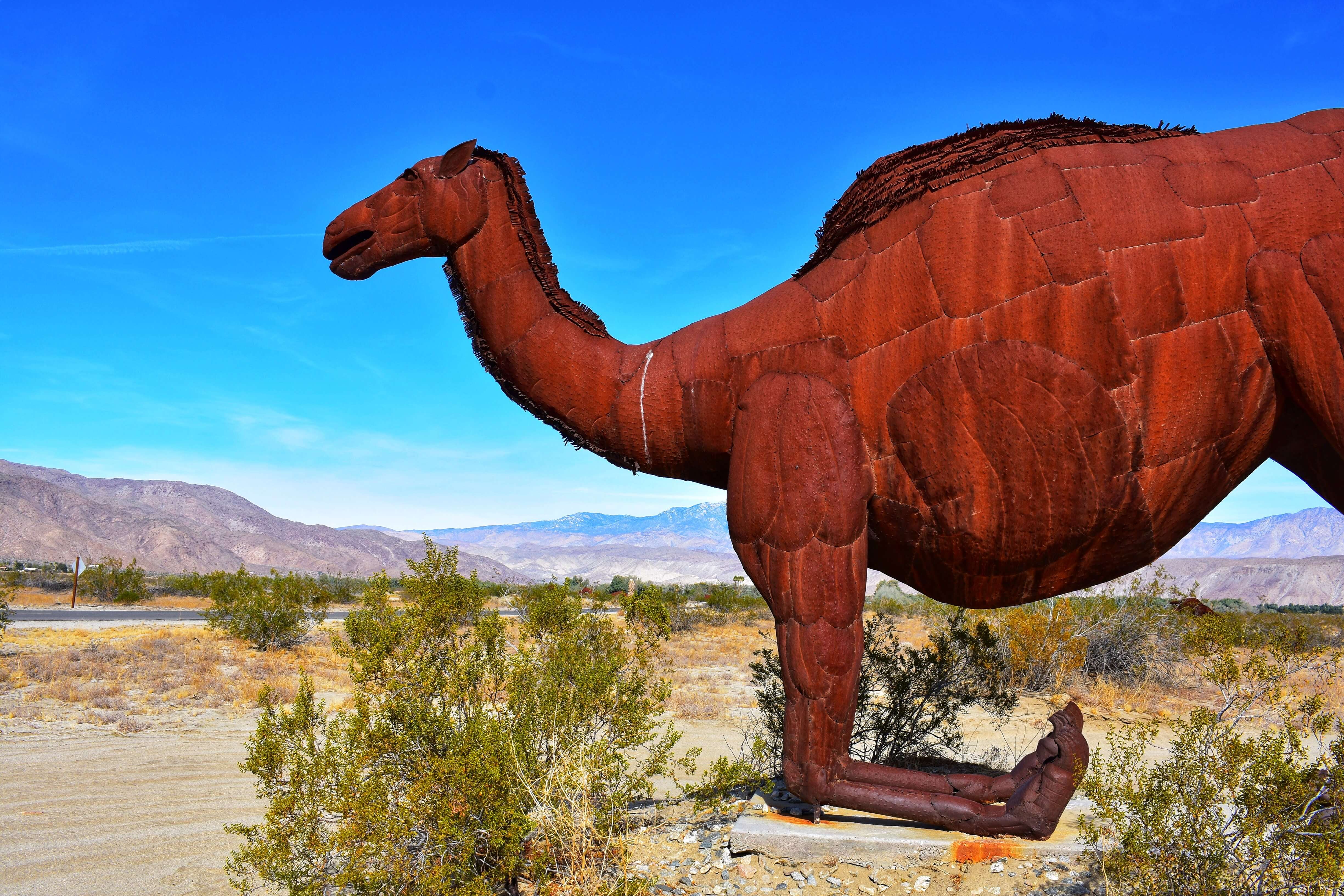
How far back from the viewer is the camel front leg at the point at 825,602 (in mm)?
4148

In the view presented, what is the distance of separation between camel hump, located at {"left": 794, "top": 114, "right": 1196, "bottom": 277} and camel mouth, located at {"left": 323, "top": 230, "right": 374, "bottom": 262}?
10.1 feet

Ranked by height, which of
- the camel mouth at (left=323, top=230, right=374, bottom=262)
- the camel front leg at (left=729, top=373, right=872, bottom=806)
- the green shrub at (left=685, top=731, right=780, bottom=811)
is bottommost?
the green shrub at (left=685, top=731, right=780, bottom=811)

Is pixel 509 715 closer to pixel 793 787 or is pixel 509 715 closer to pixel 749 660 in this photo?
pixel 793 787

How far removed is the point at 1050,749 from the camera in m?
4.43

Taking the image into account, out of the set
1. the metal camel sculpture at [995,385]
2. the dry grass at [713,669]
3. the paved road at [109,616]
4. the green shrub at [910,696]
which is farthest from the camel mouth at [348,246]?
the paved road at [109,616]

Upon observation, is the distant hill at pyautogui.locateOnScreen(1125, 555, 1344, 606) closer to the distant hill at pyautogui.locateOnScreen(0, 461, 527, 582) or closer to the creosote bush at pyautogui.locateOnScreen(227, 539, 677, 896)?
the distant hill at pyautogui.locateOnScreen(0, 461, 527, 582)

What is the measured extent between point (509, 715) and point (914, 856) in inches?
108

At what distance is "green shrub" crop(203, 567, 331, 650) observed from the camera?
1928cm

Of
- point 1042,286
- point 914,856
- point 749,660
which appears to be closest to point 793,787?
point 914,856

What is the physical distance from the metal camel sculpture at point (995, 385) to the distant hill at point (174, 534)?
161 ft

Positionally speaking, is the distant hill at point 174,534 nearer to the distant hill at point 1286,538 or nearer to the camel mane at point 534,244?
the camel mane at point 534,244

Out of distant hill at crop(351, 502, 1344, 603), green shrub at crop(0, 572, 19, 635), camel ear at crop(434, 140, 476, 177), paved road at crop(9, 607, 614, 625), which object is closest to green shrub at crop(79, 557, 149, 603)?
paved road at crop(9, 607, 614, 625)

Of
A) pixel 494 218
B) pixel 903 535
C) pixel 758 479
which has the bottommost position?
pixel 903 535

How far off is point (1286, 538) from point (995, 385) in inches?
7843
